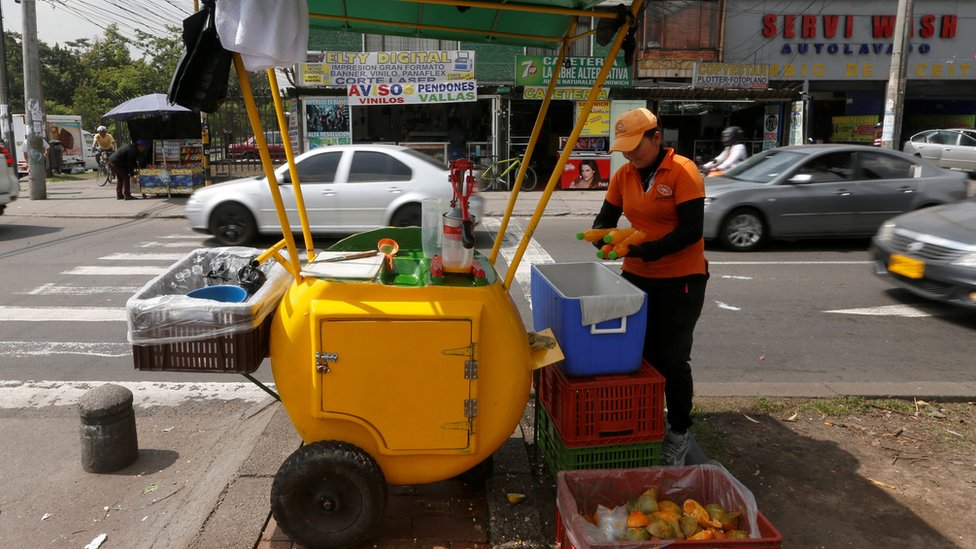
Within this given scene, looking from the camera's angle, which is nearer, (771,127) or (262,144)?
(262,144)

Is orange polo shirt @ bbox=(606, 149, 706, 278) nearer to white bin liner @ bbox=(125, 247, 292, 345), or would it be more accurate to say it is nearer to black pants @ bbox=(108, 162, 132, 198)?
white bin liner @ bbox=(125, 247, 292, 345)

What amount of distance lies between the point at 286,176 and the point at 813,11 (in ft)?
59.4

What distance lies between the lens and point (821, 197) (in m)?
10.5

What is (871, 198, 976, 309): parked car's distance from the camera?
674 cm

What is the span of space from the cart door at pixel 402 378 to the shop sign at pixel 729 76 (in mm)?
18354

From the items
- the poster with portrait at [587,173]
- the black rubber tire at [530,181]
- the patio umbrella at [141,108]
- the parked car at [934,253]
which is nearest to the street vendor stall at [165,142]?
the patio umbrella at [141,108]

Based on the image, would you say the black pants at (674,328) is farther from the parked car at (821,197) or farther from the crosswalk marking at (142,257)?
the crosswalk marking at (142,257)

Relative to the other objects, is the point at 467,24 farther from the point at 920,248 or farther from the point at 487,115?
the point at 487,115

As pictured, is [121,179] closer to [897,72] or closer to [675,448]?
[675,448]

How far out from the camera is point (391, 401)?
313 cm

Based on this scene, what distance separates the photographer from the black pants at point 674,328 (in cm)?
373

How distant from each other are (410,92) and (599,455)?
53.7ft

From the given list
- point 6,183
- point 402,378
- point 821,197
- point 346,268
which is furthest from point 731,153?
point 6,183

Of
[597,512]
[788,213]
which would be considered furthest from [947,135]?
[597,512]
